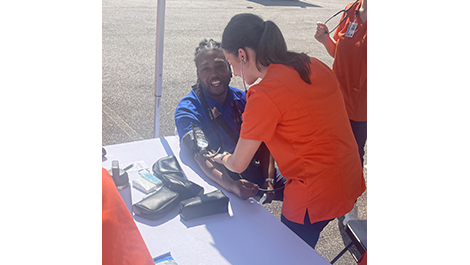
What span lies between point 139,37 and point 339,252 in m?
6.05

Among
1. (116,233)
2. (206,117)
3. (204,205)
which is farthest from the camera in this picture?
(206,117)

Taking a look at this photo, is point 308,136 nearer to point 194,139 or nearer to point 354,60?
point 194,139

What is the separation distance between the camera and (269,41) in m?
1.49

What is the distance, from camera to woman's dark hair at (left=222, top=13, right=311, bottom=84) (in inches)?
58.1

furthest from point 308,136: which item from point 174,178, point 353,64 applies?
point 353,64

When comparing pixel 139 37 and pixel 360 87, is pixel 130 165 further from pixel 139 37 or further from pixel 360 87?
pixel 139 37

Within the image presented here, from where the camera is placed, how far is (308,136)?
1.43 metres

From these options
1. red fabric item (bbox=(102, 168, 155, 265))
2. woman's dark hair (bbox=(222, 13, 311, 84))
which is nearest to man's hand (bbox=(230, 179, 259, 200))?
woman's dark hair (bbox=(222, 13, 311, 84))

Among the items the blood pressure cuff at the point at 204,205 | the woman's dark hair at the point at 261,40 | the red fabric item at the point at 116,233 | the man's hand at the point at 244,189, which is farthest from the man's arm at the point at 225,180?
the red fabric item at the point at 116,233

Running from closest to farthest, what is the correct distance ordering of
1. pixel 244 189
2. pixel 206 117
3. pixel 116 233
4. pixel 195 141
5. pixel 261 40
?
pixel 116 233 < pixel 261 40 < pixel 244 189 < pixel 195 141 < pixel 206 117

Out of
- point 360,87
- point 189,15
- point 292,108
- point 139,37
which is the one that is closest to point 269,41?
point 292,108

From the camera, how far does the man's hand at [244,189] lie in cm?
172

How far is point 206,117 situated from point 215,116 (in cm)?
5

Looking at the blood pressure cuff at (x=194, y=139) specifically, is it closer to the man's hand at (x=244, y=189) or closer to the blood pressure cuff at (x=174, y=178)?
Answer: the blood pressure cuff at (x=174, y=178)
